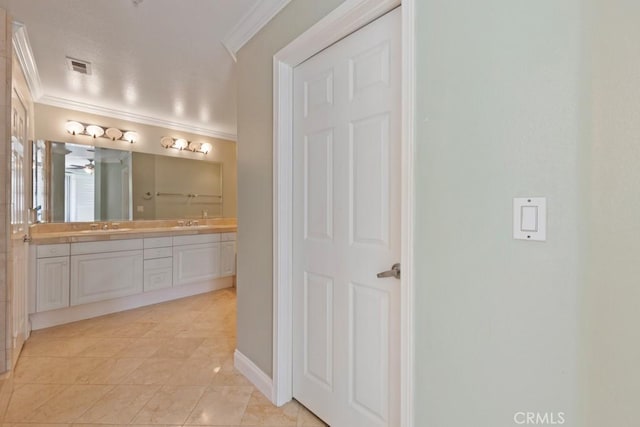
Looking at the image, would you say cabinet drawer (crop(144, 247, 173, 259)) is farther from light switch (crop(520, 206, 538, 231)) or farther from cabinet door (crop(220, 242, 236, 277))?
light switch (crop(520, 206, 538, 231))

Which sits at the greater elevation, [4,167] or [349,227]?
[4,167]

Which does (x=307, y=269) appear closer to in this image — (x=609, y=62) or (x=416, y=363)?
(x=416, y=363)

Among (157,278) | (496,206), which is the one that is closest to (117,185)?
(157,278)

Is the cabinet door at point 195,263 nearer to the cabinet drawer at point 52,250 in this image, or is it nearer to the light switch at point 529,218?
the cabinet drawer at point 52,250

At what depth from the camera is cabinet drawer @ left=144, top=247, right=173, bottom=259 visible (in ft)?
11.1

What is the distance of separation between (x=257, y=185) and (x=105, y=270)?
2.28 meters

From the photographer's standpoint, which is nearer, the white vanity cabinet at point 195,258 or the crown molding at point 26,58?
the crown molding at point 26,58

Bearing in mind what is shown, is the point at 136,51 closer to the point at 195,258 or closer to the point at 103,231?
the point at 103,231

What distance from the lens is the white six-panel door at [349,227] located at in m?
1.22

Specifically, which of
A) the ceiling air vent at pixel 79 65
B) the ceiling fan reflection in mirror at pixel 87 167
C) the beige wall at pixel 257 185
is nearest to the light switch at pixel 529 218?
the beige wall at pixel 257 185

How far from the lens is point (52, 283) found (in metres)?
2.75

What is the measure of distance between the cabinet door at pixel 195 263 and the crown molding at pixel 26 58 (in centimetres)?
203

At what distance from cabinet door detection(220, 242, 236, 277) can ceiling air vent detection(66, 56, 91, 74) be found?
2371 mm

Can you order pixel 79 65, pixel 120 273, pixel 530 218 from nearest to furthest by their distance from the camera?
pixel 530 218 → pixel 79 65 → pixel 120 273
